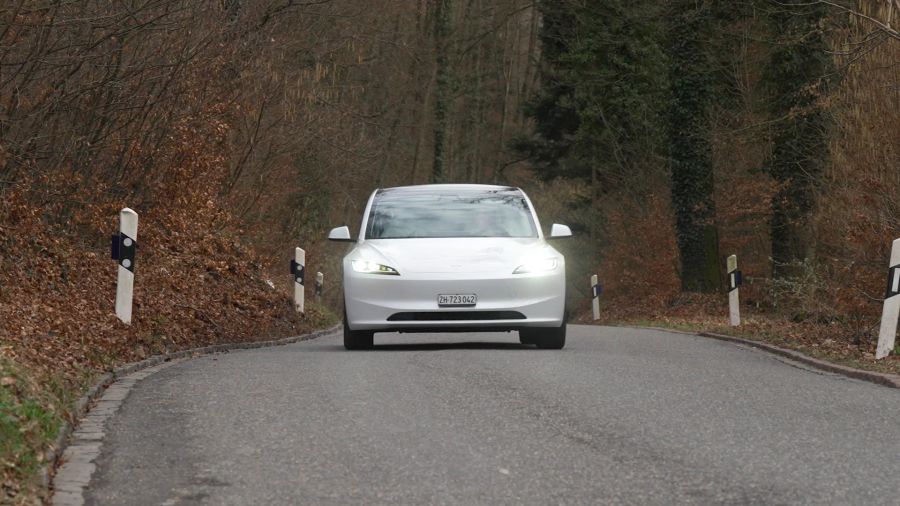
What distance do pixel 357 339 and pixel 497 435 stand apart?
6903mm

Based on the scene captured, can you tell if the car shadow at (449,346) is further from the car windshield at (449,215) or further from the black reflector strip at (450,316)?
the car windshield at (449,215)

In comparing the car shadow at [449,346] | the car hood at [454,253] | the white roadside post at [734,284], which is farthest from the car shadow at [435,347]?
the white roadside post at [734,284]

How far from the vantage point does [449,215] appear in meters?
15.4

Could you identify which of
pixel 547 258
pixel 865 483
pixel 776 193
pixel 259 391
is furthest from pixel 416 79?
pixel 865 483

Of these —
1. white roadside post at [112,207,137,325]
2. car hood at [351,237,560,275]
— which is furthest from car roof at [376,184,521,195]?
white roadside post at [112,207,137,325]

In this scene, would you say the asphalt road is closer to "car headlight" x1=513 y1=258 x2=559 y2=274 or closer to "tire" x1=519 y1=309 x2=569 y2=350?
"car headlight" x1=513 y1=258 x2=559 y2=274

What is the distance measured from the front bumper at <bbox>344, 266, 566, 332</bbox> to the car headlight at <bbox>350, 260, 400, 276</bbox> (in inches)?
2.0

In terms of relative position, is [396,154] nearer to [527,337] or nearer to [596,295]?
[596,295]

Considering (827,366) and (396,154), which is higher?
(396,154)

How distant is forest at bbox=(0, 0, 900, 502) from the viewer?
47.8 feet

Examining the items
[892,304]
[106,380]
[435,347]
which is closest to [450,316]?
[435,347]

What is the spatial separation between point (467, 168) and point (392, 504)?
5226 centimetres

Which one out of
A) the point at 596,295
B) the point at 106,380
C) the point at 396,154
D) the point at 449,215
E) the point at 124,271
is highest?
the point at 396,154

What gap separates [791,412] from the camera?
371 inches
